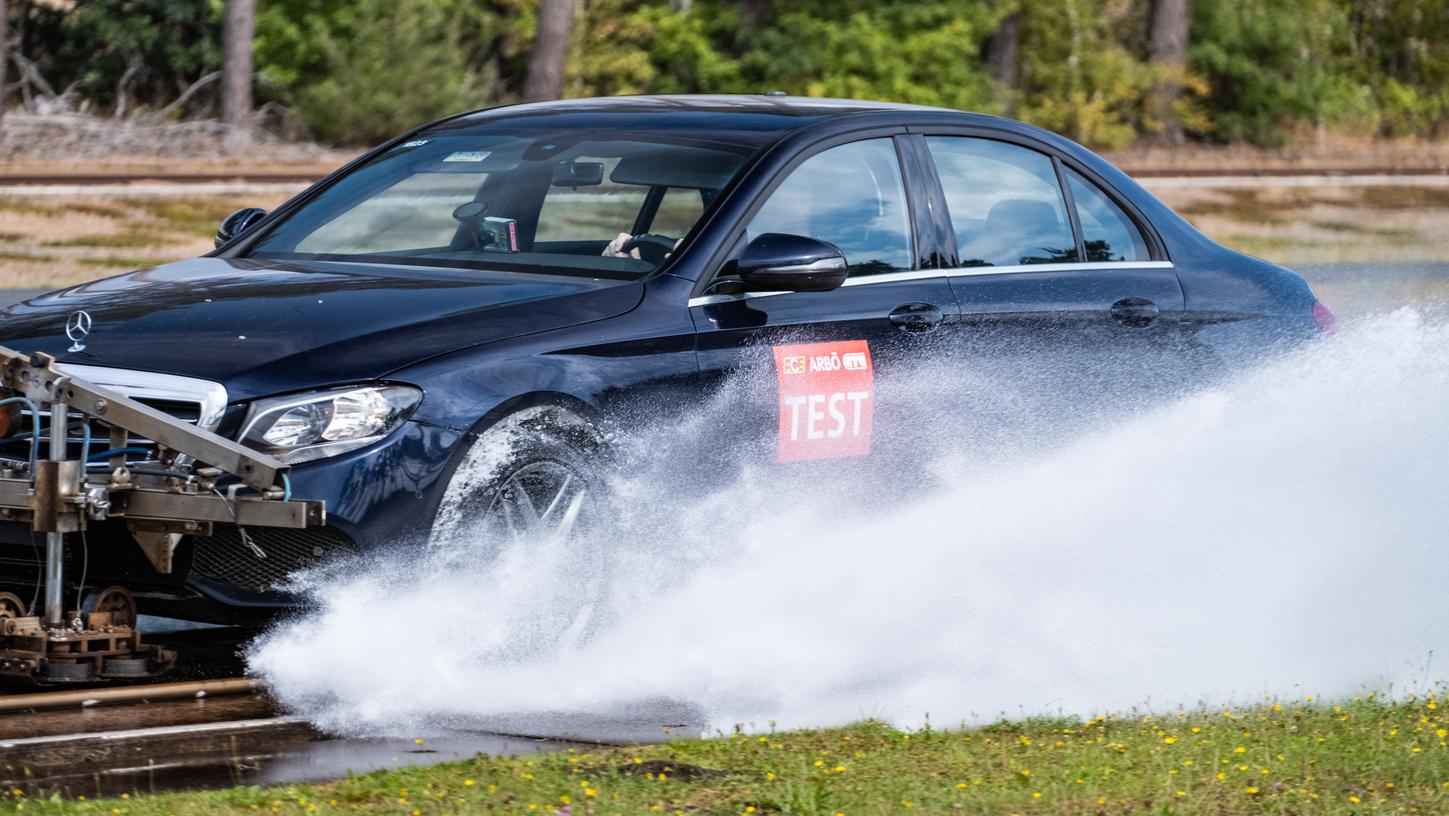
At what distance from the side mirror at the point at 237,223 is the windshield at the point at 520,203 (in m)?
0.26

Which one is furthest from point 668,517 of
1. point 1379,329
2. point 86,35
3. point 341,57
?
point 86,35

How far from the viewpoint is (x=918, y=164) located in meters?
7.15

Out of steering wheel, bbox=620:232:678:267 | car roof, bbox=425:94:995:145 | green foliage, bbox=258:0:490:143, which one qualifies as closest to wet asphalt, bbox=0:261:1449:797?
steering wheel, bbox=620:232:678:267

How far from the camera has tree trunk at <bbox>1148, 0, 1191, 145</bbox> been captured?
3897 cm

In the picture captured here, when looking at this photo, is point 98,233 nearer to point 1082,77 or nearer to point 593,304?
point 593,304

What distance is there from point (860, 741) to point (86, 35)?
31092mm

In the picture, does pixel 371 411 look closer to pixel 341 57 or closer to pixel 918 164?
pixel 918 164

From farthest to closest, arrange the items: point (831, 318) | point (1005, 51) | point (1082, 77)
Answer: point (1005, 51) < point (1082, 77) < point (831, 318)

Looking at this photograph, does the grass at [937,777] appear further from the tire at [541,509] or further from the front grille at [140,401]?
the front grille at [140,401]

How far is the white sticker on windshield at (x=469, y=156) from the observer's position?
7164mm

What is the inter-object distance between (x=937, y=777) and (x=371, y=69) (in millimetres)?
28336

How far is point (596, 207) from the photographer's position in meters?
6.99

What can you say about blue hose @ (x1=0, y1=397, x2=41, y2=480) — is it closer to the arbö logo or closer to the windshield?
the arbö logo

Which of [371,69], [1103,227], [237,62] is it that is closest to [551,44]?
[371,69]
